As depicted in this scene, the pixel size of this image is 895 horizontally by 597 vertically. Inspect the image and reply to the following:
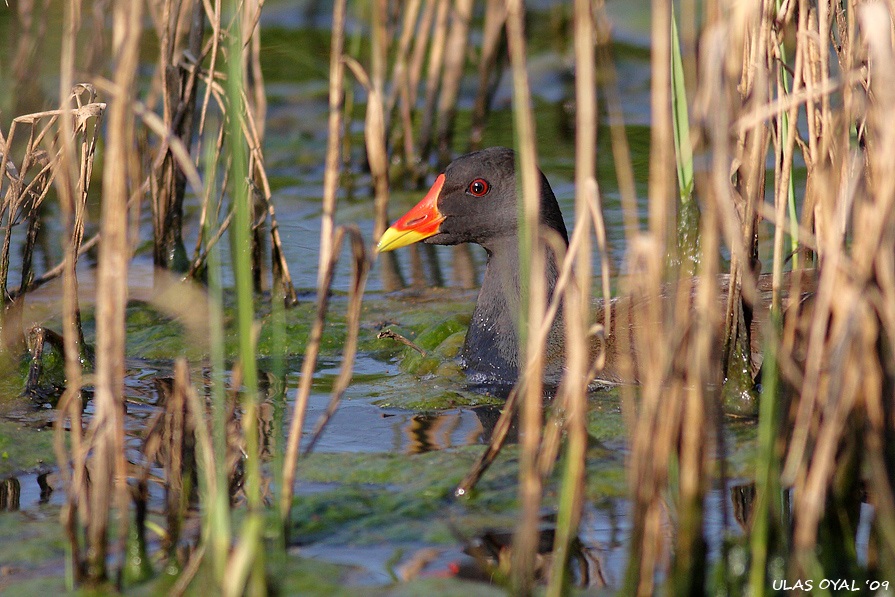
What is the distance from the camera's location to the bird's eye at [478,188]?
415 centimetres

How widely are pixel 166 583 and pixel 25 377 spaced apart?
166 cm

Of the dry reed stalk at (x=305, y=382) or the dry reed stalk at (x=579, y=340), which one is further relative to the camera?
the dry reed stalk at (x=305, y=382)

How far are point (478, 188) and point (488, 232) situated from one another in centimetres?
16

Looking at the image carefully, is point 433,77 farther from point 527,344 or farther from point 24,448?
point 527,344

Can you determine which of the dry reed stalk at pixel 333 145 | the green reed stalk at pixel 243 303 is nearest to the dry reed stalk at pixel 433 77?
the dry reed stalk at pixel 333 145

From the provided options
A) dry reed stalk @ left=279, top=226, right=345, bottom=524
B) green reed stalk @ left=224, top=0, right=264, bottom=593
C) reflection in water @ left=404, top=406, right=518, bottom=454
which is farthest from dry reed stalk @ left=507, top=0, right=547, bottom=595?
reflection in water @ left=404, top=406, right=518, bottom=454

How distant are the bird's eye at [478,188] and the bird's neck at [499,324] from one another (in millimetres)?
181

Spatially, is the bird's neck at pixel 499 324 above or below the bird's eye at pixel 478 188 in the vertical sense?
below

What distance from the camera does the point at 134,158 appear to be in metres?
4.79

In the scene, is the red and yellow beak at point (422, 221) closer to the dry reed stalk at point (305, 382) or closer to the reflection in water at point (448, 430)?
the reflection in water at point (448, 430)

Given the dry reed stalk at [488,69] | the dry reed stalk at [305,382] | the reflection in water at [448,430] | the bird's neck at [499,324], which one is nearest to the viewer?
the dry reed stalk at [305,382]

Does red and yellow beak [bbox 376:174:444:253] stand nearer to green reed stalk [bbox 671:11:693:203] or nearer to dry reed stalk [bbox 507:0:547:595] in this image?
green reed stalk [bbox 671:11:693:203]

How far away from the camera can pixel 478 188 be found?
164 inches

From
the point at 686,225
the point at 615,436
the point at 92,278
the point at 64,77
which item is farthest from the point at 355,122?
→ the point at 64,77
